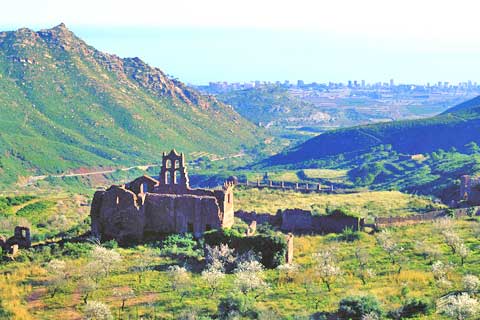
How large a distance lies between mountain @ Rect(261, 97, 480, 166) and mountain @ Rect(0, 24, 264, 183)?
66.5 ft

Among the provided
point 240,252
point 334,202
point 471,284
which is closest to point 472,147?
point 334,202

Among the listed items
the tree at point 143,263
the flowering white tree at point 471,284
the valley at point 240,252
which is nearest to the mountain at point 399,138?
the valley at point 240,252

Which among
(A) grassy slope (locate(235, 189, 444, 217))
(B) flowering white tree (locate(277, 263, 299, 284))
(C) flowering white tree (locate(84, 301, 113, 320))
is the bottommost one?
(A) grassy slope (locate(235, 189, 444, 217))

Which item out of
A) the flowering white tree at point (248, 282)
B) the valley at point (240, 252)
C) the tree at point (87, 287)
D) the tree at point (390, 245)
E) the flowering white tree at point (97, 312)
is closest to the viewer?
the flowering white tree at point (97, 312)

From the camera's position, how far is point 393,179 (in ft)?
341

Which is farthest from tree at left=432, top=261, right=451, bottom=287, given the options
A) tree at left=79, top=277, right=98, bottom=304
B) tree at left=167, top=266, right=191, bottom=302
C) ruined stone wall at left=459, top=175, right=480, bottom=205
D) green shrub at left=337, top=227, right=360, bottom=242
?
ruined stone wall at left=459, top=175, right=480, bottom=205

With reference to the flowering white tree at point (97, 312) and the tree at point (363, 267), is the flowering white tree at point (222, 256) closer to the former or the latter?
the tree at point (363, 267)

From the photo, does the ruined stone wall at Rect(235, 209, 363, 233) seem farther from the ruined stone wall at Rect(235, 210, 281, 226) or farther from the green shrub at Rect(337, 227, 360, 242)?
the green shrub at Rect(337, 227, 360, 242)

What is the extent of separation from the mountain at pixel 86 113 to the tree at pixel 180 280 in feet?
259

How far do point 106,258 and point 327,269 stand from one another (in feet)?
35.6

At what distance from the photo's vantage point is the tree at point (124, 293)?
3366cm

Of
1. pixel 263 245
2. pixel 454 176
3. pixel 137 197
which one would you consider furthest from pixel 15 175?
pixel 263 245

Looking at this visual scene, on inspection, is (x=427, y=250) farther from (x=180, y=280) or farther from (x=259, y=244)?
(x=180, y=280)

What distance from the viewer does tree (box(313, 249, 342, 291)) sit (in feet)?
117
